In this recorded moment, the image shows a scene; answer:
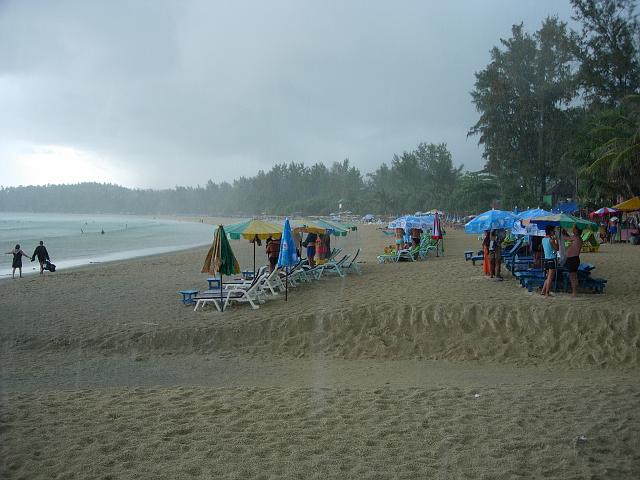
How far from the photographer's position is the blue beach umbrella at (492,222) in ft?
36.0

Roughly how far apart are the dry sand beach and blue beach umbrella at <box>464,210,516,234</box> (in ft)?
4.21

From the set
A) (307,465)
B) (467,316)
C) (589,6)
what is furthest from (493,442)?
(589,6)

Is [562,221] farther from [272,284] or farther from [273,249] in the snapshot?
[273,249]

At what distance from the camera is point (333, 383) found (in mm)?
6195

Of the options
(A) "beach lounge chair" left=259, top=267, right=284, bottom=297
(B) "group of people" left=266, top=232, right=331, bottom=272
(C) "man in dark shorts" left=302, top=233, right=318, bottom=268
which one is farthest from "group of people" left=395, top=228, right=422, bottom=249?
(A) "beach lounge chair" left=259, top=267, right=284, bottom=297

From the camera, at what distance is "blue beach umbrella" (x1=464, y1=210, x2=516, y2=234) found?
11.0m

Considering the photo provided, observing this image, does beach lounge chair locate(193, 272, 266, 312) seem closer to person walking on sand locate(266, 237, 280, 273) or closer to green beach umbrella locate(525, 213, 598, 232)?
person walking on sand locate(266, 237, 280, 273)

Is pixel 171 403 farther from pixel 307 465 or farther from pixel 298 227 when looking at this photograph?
pixel 298 227

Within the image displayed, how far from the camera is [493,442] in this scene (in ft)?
12.7

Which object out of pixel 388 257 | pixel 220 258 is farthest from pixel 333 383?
pixel 388 257

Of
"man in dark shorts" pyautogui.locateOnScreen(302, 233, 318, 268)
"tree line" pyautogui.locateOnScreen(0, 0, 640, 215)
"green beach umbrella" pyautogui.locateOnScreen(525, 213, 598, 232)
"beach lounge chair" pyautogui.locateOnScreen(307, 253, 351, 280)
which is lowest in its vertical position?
"beach lounge chair" pyautogui.locateOnScreen(307, 253, 351, 280)

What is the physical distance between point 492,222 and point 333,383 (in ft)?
21.7

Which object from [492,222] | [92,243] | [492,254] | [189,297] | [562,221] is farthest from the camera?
[92,243]

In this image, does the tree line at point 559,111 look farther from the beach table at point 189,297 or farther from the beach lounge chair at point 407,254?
the beach table at point 189,297
